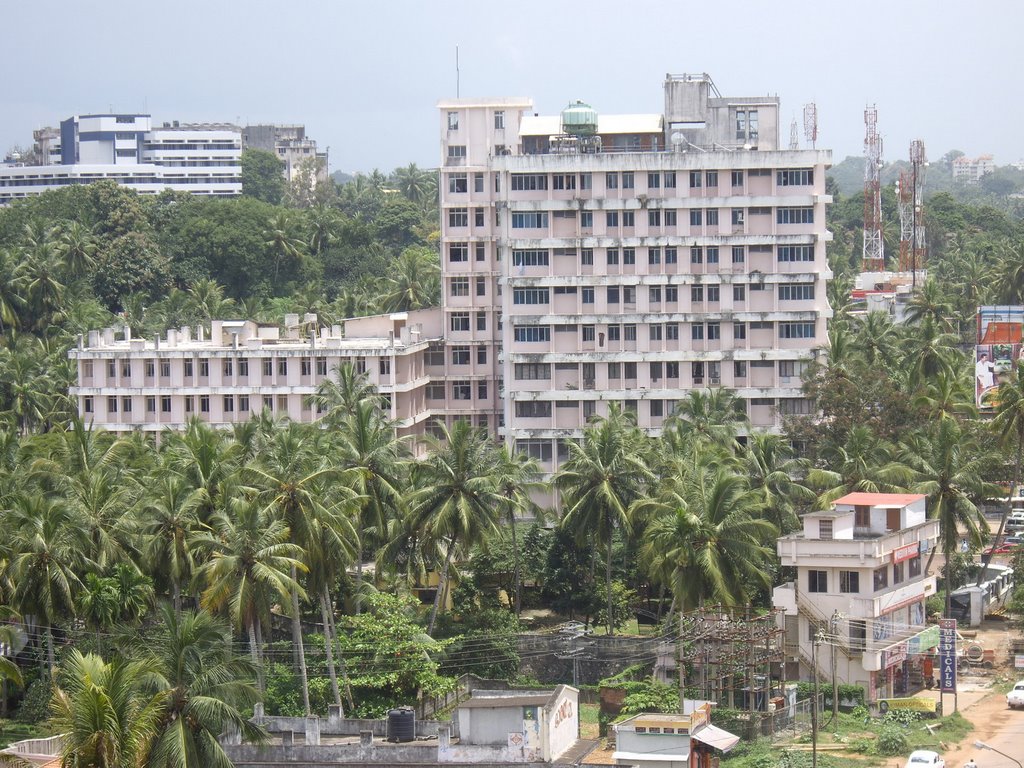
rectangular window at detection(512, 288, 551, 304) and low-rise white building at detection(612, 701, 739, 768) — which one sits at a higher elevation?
rectangular window at detection(512, 288, 551, 304)

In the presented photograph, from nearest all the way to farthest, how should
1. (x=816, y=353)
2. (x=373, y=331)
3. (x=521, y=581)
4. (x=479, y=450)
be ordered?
(x=479, y=450) → (x=521, y=581) → (x=816, y=353) → (x=373, y=331)

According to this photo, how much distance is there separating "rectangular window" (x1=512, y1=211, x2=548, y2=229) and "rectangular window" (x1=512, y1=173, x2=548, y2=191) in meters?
1.21

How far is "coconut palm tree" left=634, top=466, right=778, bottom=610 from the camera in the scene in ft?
216

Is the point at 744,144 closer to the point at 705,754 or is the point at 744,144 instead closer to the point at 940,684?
the point at 940,684

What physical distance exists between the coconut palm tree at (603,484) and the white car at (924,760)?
55.4ft

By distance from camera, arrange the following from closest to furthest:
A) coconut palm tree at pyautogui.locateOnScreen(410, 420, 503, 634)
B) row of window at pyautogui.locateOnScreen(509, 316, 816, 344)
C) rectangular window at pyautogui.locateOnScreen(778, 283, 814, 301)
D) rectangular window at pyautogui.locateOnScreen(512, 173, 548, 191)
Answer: coconut palm tree at pyautogui.locateOnScreen(410, 420, 503, 634) → rectangular window at pyautogui.locateOnScreen(778, 283, 814, 301) → row of window at pyautogui.locateOnScreen(509, 316, 816, 344) → rectangular window at pyautogui.locateOnScreen(512, 173, 548, 191)

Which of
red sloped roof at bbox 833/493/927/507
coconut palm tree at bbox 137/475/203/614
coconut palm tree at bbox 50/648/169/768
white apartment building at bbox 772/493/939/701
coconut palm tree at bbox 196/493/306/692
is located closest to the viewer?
coconut palm tree at bbox 50/648/169/768

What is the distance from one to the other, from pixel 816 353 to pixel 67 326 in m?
55.1

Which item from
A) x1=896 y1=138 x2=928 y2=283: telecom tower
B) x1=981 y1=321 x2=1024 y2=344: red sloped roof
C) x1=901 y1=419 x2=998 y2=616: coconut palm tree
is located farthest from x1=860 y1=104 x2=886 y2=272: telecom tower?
x1=901 y1=419 x2=998 y2=616: coconut palm tree

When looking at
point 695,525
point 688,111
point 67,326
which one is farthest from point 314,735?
point 67,326

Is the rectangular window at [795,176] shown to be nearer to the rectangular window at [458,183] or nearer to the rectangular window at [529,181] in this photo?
the rectangular window at [529,181]

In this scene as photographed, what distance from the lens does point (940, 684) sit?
66750 millimetres

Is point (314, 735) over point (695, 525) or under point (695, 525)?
under

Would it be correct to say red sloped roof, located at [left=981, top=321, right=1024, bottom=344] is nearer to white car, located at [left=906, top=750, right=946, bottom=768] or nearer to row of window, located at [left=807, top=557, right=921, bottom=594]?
row of window, located at [left=807, top=557, right=921, bottom=594]
